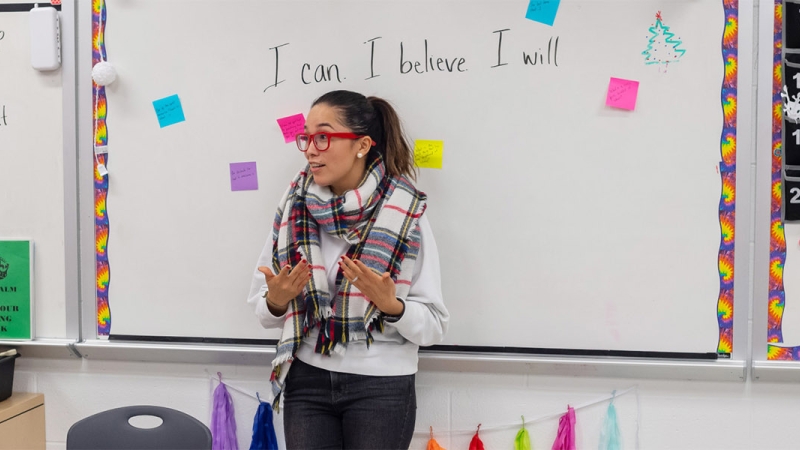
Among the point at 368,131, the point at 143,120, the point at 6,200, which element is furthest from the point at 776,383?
the point at 6,200

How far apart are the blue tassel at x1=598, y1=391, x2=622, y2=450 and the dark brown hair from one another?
0.87m

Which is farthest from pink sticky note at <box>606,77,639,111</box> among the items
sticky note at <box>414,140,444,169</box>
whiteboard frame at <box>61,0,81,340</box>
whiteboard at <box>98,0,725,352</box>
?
whiteboard frame at <box>61,0,81,340</box>

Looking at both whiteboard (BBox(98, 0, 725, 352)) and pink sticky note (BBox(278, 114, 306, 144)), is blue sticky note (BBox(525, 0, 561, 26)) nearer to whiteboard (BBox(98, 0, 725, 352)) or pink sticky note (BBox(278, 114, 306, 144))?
whiteboard (BBox(98, 0, 725, 352))

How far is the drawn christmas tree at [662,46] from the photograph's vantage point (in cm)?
165

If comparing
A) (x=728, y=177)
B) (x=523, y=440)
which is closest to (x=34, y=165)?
(x=523, y=440)

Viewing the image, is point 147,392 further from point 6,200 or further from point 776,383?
point 776,383

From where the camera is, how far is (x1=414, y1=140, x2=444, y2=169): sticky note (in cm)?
172

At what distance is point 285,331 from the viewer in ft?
4.96

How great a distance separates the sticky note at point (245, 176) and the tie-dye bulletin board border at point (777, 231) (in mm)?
1426

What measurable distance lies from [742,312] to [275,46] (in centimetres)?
149

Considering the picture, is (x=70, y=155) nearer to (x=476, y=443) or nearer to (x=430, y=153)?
(x=430, y=153)

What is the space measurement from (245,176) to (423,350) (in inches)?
28.3

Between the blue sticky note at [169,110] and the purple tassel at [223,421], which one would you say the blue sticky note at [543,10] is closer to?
the blue sticky note at [169,110]

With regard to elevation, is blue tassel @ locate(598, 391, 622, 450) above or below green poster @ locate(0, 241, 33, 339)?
below
